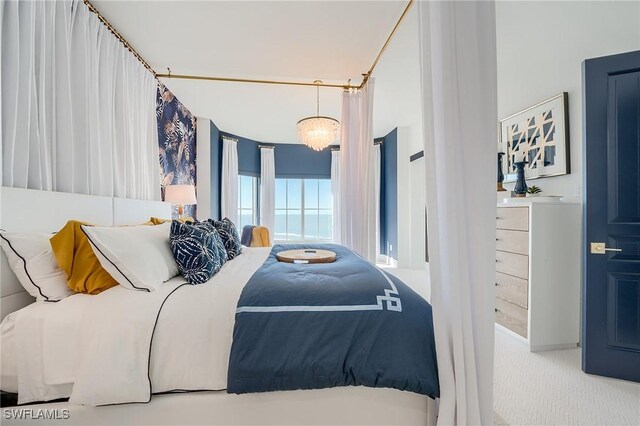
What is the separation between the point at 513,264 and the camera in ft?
7.55

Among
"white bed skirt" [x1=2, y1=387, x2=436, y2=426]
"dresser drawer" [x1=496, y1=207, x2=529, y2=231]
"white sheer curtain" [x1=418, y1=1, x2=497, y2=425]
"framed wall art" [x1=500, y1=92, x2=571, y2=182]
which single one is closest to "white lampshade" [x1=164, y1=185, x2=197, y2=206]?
"white bed skirt" [x1=2, y1=387, x2=436, y2=426]

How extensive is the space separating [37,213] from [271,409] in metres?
1.59

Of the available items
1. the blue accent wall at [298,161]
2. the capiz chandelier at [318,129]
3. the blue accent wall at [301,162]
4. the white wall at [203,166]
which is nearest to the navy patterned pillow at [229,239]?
the capiz chandelier at [318,129]

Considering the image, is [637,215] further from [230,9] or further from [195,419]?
[230,9]

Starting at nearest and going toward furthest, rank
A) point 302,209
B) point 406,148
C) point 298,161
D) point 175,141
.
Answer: point 175,141, point 406,148, point 298,161, point 302,209

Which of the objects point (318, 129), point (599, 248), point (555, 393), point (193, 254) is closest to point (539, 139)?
point (599, 248)

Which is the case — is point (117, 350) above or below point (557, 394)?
above

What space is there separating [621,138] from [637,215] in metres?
0.51

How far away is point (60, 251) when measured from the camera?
1196 millimetres

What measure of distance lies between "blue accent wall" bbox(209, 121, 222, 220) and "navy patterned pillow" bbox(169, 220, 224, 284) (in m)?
3.61

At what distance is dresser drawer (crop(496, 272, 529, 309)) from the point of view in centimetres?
218

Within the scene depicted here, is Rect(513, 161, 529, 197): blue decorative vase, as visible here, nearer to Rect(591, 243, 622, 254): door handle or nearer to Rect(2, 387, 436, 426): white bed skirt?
Rect(591, 243, 622, 254): door handle

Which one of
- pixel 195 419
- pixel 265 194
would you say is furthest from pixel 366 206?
pixel 265 194

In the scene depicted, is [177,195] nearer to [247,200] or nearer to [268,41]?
[268,41]
